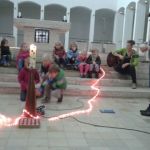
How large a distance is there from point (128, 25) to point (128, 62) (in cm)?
1433

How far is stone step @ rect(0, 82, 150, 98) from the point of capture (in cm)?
818

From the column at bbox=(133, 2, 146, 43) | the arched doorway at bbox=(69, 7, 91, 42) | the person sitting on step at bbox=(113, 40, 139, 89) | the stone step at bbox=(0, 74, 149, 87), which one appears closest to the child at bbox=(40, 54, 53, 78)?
the stone step at bbox=(0, 74, 149, 87)

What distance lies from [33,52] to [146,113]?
238 centimetres

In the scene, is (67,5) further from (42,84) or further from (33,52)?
(33,52)

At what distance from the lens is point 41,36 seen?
12.4 metres

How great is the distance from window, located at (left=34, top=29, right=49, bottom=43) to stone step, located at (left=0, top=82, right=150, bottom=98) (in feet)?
12.3

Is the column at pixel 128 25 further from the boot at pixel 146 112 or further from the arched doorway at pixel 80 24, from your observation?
the boot at pixel 146 112

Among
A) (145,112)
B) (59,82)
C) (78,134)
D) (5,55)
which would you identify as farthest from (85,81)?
(78,134)

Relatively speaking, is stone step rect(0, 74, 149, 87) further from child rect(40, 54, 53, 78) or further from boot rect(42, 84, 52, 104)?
boot rect(42, 84, 52, 104)

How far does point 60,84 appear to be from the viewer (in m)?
7.28

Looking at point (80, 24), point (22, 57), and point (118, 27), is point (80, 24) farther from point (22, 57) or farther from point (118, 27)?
point (22, 57)

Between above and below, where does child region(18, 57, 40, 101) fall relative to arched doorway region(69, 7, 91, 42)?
Result: below

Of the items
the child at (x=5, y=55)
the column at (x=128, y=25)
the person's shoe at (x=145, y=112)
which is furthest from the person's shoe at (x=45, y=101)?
the column at (x=128, y=25)

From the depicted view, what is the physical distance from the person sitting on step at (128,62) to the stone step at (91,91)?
0.49 m
